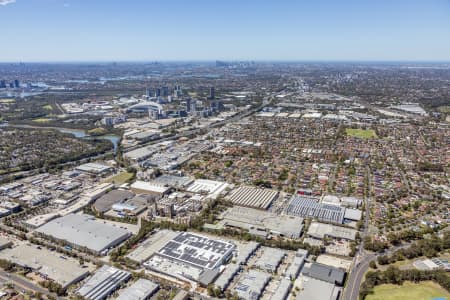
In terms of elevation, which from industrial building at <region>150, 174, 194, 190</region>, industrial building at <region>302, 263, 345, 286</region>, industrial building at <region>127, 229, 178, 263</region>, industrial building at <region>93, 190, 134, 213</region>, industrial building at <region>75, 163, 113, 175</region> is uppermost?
industrial building at <region>75, 163, 113, 175</region>

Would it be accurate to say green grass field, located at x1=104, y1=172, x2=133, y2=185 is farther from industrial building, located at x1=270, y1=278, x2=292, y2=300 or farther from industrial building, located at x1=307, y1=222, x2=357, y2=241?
industrial building, located at x1=270, y1=278, x2=292, y2=300

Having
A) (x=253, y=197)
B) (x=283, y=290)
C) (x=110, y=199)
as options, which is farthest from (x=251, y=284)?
(x=110, y=199)

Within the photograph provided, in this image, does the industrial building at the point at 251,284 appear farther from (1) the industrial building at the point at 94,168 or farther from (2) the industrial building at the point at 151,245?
→ (1) the industrial building at the point at 94,168

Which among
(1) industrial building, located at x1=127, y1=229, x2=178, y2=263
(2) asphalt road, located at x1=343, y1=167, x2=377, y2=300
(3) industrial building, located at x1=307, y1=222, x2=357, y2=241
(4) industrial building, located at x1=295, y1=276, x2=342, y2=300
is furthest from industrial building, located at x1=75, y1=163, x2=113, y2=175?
(2) asphalt road, located at x1=343, y1=167, x2=377, y2=300

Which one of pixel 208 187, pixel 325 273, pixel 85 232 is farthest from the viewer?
pixel 208 187

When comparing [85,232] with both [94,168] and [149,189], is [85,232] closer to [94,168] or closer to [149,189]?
[149,189]

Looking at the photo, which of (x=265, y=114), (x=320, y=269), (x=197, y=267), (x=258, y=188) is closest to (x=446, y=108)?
(x=265, y=114)
